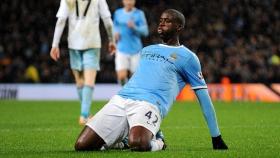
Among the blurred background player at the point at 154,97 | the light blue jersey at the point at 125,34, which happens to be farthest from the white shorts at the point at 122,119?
the light blue jersey at the point at 125,34

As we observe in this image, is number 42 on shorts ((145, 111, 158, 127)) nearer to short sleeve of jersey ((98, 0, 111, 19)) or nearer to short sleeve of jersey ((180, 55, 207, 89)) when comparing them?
short sleeve of jersey ((180, 55, 207, 89))

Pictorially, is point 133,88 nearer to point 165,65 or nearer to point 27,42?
point 165,65

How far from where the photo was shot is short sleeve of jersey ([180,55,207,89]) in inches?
312

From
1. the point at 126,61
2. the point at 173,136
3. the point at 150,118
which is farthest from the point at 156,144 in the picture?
the point at 126,61

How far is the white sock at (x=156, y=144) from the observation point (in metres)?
7.86

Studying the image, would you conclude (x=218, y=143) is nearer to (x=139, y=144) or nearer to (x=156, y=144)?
(x=156, y=144)

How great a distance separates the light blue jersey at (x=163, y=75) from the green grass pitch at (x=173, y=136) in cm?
62

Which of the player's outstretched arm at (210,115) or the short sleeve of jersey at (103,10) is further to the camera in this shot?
the short sleeve of jersey at (103,10)

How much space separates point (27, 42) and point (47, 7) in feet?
9.49

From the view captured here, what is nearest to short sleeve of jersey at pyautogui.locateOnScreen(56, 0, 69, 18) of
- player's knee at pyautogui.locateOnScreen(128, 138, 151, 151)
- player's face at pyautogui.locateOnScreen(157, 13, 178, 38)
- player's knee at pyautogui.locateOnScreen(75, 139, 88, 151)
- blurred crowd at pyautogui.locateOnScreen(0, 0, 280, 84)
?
player's face at pyautogui.locateOnScreen(157, 13, 178, 38)

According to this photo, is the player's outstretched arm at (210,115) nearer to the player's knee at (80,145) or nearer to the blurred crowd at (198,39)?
the player's knee at (80,145)

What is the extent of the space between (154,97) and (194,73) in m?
0.51

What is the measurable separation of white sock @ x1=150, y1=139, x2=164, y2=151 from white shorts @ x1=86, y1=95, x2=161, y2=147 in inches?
4.8

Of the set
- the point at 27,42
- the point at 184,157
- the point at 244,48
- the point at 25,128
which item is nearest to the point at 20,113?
the point at 25,128
